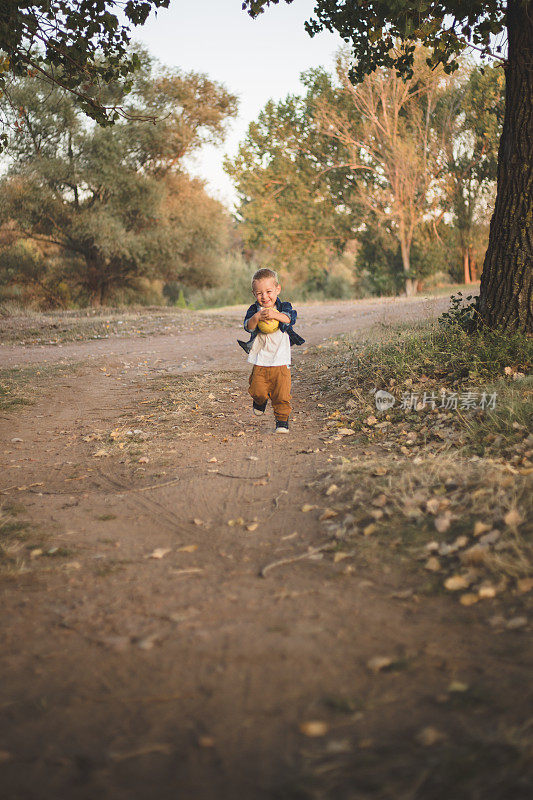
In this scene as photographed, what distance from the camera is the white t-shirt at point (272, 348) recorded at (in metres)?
6.11

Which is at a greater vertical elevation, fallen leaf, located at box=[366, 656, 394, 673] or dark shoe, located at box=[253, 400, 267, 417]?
dark shoe, located at box=[253, 400, 267, 417]

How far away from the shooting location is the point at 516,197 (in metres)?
6.42

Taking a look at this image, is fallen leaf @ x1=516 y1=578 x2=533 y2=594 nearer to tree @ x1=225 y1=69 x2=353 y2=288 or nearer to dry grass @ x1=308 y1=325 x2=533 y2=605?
dry grass @ x1=308 y1=325 x2=533 y2=605

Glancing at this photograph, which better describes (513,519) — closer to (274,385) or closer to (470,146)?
(274,385)

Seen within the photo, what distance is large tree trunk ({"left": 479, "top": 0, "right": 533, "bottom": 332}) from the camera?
6258 millimetres

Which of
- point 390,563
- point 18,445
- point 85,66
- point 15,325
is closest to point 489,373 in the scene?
point 390,563

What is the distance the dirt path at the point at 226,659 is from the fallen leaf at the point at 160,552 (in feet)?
0.04

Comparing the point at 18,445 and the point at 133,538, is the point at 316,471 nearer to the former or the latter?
the point at 133,538

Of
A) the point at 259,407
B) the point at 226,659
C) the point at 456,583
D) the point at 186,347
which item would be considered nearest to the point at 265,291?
the point at 259,407

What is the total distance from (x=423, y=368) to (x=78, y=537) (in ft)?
14.4

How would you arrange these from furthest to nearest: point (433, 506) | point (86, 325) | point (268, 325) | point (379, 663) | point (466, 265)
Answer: point (466, 265)
point (86, 325)
point (268, 325)
point (433, 506)
point (379, 663)

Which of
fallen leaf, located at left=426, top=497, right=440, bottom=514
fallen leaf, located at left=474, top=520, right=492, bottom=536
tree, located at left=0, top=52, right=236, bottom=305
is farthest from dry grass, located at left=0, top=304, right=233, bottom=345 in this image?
fallen leaf, located at left=474, top=520, right=492, bottom=536

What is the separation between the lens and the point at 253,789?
190 centimetres

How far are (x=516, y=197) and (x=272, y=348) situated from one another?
3.17 meters
